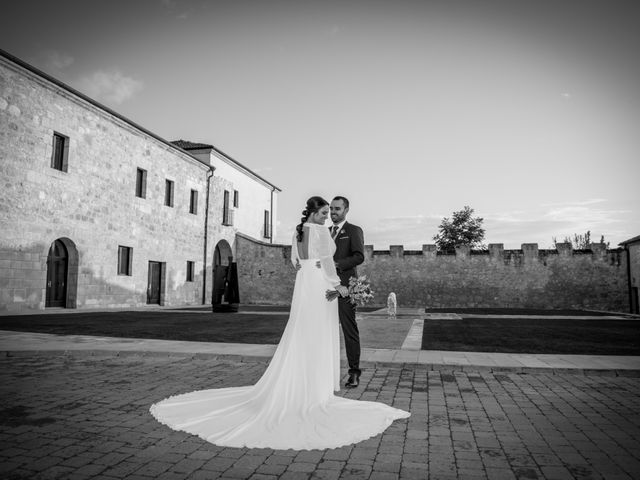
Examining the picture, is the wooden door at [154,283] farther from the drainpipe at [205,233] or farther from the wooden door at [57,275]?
the wooden door at [57,275]

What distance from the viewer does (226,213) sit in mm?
29531

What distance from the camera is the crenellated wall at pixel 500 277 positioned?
25.8 m

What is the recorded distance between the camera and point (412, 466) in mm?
2756

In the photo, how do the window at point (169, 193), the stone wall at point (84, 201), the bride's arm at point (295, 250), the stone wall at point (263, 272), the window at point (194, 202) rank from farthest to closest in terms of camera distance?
the stone wall at point (263, 272)
the window at point (194, 202)
the window at point (169, 193)
the stone wall at point (84, 201)
the bride's arm at point (295, 250)

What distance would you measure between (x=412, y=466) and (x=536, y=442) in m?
1.12

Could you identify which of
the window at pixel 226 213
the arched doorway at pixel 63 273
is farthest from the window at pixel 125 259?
the window at pixel 226 213

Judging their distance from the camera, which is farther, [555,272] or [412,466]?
[555,272]

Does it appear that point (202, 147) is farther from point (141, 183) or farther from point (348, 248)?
point (348, 248)

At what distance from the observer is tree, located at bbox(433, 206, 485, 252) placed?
49.8 meters

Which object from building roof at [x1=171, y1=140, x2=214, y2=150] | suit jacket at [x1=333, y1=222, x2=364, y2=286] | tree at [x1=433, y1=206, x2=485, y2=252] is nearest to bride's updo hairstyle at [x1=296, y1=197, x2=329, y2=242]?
suit jacket at [x1=333, y1=222, x2=364, y2=286]

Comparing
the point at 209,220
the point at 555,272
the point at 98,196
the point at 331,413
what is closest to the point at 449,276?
the point at 555,272

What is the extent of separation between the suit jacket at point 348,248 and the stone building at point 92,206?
14.7m

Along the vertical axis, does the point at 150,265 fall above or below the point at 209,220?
below

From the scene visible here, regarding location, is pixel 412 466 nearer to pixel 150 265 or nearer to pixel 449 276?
pixel 150 265
